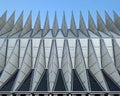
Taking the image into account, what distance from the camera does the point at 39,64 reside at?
128 ft

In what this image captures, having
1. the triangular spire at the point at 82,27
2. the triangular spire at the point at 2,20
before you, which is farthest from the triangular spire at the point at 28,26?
the triangular spire at the point at 82,27

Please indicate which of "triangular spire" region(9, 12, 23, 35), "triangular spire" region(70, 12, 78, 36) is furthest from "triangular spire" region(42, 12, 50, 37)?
"triangular spire" region(9, 12, 23, 35)

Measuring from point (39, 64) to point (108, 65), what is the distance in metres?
12.8

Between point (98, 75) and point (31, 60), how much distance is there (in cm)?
1353

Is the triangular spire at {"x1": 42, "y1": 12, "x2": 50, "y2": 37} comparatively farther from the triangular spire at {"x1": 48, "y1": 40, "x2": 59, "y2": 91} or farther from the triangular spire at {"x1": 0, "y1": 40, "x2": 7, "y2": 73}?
the triangular spire at {"x1": 0, "y1": 40, "x2": 7, "y2": 73}

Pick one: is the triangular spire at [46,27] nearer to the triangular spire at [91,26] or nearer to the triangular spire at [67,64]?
the triangular spire at [67,64]

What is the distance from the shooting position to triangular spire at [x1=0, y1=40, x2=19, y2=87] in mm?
37400

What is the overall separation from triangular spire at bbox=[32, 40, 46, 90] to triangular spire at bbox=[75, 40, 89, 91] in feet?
21.2

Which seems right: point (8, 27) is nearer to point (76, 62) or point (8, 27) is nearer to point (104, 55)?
point (76, 62)

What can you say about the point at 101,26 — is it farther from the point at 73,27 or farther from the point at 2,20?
the point at 2,20

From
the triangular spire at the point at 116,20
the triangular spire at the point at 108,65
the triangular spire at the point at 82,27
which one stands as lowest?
the triangular spire at the point at 108,65

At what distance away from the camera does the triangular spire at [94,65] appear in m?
35.9

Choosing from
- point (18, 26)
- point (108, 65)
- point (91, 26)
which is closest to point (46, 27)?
point (18, 26)

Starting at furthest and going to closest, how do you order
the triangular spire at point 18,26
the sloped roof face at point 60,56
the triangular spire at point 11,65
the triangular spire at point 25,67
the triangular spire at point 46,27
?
the triangular spire at point 18,26, the triangular spire at point 46,27, the triangular spire at point 11,65, the triangular spire at point 25,67, the sloped roof face at point 60,56
